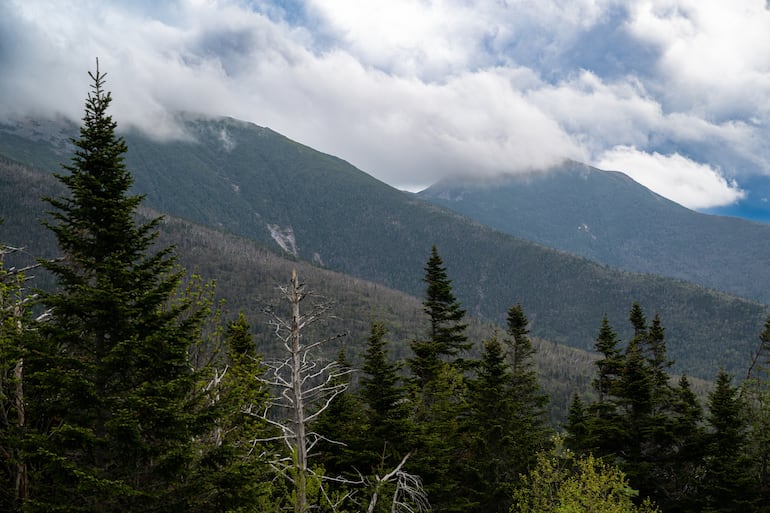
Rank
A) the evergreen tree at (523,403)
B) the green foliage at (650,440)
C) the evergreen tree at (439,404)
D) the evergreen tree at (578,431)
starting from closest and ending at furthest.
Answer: the evergreen tree at (439,404) → the evergreen tree at (523,403) → the green foliage at (650,440) → the evergreen tree at (578,431)

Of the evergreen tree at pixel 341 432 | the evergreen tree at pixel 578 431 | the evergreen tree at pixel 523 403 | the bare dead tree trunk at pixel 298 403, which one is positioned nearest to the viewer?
the bare dead tree trunk at pixel 298 403

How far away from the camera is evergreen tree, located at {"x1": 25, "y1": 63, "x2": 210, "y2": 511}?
9.76 metres

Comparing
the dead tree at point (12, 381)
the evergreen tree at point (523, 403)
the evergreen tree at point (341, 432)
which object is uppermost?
the dead tree at point (12, 381)

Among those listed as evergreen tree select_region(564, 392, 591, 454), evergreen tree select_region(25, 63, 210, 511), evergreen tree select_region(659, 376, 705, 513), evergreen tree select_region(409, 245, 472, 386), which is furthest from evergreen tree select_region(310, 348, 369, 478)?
evergreen tree select_region(659, 376, 705, 513)

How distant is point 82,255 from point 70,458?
4.06m

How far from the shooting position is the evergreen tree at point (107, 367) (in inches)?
384

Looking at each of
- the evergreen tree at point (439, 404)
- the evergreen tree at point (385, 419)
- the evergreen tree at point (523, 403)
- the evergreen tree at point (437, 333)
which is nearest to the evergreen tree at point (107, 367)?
the evergreen tree at point (439, 404)

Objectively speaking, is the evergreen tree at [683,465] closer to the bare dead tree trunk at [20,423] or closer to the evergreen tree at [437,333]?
the evergreen tree at [437,333]

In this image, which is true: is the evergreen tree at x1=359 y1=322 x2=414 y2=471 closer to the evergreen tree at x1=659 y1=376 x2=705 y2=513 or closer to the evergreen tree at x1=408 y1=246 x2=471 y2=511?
the evergreen tree at x1=408 y1=246 x2=471 y2=511

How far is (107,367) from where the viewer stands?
1051cm

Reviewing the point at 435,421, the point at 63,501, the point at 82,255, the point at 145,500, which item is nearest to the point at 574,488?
the point at 435,421

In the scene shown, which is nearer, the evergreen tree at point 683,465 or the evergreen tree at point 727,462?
the evergreen tree at point 727,462

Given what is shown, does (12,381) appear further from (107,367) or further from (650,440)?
(650,440)

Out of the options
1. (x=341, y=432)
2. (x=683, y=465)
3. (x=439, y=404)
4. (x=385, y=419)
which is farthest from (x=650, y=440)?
(x=341, y=432)
